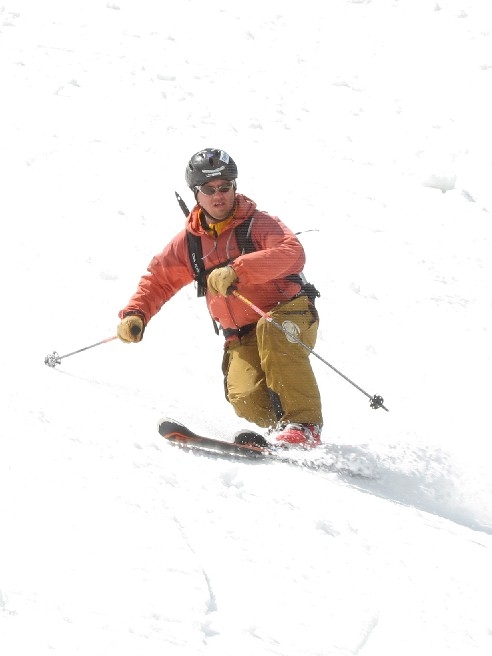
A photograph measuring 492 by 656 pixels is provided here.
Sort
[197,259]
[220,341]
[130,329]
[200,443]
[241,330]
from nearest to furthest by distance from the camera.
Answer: [200,443] → [130,329] → [197,259] → [241,330] → [220,341]

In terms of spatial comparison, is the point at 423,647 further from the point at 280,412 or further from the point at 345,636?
the point at 280,412

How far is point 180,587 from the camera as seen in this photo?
3262 millimetres

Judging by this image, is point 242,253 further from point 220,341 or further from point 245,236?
point 220,341

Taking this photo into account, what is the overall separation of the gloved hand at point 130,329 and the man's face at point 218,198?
34.8 inches

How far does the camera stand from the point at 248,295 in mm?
5977

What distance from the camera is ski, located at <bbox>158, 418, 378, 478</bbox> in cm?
502

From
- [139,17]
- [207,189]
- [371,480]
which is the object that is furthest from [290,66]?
[371,480]

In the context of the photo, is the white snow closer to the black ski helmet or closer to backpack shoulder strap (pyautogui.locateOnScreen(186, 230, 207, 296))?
backpack shoulder strap (pyautogui.locateOnScreen(186, 230, 207, 296))

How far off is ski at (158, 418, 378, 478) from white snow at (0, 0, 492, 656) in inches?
3.9

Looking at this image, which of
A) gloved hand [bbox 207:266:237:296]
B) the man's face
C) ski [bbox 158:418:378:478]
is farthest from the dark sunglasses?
ski [bbox 158:418:378:478]

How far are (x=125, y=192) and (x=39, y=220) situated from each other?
1.22 meters

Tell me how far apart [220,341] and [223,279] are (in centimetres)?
241

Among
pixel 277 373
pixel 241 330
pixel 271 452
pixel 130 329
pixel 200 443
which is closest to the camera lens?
pixel 200 443

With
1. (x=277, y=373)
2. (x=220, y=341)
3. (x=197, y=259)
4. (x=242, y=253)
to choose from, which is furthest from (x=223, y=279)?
(x=220, y=341)
